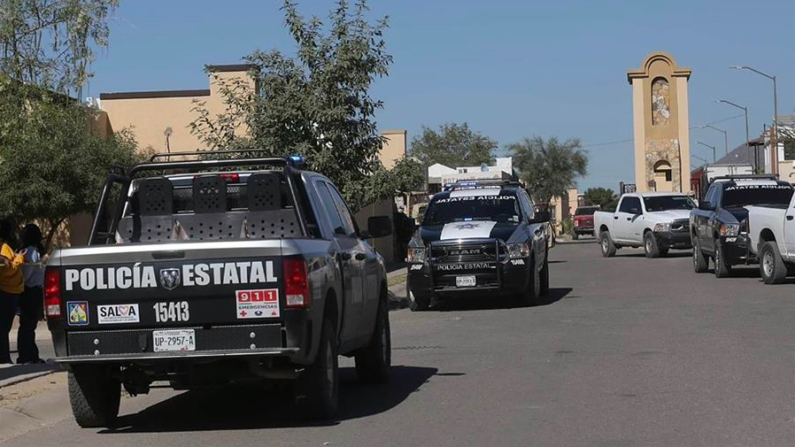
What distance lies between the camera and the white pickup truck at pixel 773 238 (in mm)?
21453

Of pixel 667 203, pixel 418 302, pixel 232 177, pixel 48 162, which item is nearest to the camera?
pixel 232 177

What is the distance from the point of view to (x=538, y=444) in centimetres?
797

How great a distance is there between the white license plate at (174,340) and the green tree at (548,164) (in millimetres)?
81790

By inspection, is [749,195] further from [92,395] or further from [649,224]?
[92,395]

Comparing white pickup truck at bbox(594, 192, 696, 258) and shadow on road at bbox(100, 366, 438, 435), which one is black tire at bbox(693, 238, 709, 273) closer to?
white pickup truck at bbox(594, 192, 696, 258)

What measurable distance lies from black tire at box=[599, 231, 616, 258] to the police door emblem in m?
30.9

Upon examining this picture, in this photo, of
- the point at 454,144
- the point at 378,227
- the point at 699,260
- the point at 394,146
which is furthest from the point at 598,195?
the point at 378,227

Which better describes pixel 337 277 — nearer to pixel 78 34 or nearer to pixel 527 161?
pixel 78 34

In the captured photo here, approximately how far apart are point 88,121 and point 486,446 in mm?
27021

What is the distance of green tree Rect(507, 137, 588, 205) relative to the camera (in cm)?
8975

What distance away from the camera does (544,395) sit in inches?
398

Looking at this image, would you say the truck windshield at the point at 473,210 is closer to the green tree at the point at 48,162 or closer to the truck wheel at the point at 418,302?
the truck wheel at the point at 418,302

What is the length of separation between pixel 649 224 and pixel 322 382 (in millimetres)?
27937

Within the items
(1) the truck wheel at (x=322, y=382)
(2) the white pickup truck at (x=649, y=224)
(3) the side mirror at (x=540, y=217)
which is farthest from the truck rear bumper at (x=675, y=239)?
(1) the truck wheel at (x=322, y=382)
